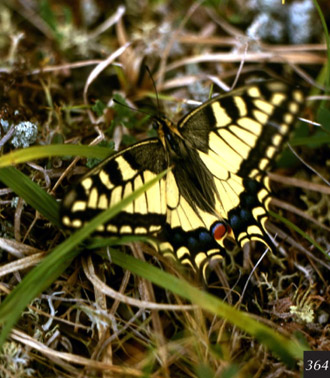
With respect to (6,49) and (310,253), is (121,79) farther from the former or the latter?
(310,253)

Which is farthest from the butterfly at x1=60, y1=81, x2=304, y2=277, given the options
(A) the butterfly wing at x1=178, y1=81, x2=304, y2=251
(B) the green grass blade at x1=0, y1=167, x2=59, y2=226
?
(B) the green grass blade at x1=0, y1=167, x2=59, y2=226

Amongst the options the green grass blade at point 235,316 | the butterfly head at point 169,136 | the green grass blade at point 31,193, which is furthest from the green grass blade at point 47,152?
the green grass blade at point 235,316

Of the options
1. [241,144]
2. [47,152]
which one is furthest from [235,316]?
[47,152]

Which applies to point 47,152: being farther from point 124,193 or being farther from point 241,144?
point 241,144

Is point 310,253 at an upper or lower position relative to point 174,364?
upper

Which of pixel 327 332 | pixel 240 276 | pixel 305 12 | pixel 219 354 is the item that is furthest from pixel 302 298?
pixel 305 12

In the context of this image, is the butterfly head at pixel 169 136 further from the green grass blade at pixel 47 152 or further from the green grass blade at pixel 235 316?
the green grass blade at pixel 235 316
